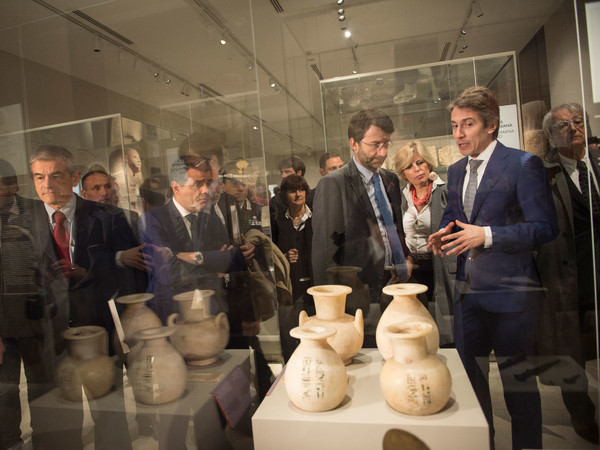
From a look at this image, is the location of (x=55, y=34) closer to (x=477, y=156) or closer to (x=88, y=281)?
(x=88, y=281)

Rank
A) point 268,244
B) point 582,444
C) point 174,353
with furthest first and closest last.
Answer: point 268,244, point 174,353, point 582,444

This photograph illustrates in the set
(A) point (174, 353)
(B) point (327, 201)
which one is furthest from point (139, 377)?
(B) point (327, 201)

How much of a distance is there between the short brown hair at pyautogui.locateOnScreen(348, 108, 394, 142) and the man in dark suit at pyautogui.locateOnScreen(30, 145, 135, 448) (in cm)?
131

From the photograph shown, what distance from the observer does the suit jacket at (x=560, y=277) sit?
177cm

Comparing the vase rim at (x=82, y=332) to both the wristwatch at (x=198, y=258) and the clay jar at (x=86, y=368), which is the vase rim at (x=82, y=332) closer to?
the clay jar at (x=86, y=368)

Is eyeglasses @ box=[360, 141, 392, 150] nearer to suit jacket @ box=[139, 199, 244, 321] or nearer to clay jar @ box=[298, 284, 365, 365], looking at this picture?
clay jar @ box=[298, 284, 365, 365]

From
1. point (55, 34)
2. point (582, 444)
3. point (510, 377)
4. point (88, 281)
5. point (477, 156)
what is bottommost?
point (582, 444)

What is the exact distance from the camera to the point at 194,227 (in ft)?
7.35

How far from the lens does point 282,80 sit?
2.12 m

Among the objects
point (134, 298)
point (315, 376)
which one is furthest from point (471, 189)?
point (134, 298)

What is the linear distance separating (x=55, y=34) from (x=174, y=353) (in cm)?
179

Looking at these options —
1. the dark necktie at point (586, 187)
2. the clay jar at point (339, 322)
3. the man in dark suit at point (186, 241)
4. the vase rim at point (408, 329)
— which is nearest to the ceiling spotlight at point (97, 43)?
the man in dark suit at point (186, 241)

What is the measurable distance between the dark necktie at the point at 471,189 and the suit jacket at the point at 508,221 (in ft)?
0.06

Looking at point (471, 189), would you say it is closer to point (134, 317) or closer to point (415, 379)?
point (415, 379)
